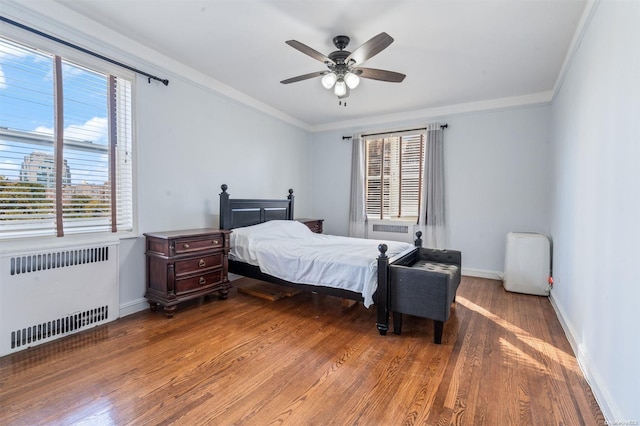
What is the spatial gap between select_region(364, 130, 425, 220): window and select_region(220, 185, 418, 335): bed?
1.63m

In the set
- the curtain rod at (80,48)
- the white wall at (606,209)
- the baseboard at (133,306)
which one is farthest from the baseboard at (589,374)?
the curtain rod at (80,48)

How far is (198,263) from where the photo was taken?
3156mm

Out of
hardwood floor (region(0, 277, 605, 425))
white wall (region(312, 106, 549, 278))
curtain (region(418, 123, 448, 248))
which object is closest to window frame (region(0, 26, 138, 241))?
hardwood floor (region(0, 277, 605, 425))

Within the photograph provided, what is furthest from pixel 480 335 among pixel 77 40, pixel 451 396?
pixel 77 40

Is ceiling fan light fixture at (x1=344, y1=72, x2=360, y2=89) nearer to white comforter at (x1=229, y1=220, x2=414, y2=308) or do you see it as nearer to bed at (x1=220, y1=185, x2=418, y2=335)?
bed at (x1=220, y1=185, x2=418, y2=335)

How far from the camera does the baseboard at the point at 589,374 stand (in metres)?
1.59

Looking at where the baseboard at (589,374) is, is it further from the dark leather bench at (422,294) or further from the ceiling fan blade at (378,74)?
the ceiling fan blade at (378,74)

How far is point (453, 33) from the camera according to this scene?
2654 millimetres

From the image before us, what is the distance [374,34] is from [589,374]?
3109 mm

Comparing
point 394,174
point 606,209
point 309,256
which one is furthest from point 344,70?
point 394,174

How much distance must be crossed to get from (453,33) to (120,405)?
12.4ft

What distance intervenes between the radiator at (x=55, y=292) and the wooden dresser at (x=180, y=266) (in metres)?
0.33

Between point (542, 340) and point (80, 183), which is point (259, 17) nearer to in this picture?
point (80, 183)

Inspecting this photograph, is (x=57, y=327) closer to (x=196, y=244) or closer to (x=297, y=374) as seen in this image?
(x=196, y=244)
